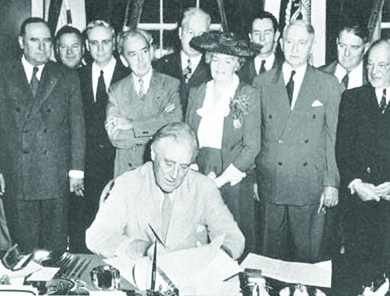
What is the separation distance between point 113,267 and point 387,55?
7.22 ft

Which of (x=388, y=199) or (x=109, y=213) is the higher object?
(x=109, y=213)

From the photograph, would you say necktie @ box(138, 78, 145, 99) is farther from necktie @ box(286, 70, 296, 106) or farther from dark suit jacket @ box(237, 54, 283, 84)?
necktie @ box(286, 70, 296, 106)

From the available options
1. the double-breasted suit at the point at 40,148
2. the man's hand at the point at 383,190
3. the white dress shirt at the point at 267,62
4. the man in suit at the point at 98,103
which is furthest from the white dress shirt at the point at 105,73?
the man's hand at the point at 383,190

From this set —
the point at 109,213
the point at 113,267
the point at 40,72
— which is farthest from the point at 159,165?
the point at 40,72

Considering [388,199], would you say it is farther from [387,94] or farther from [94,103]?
[94,103]

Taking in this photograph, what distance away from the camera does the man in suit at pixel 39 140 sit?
3.77 metres

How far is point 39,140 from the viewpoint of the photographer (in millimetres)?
3791

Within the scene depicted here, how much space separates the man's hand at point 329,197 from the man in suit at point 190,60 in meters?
1.15

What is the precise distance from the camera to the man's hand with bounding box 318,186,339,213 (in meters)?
3.62

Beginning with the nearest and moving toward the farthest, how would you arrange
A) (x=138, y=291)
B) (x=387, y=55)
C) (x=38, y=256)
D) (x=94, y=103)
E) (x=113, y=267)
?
1. (x=138, y=291)
2. (x=113, y=267)
3. (x=38, y=256)
4. (x=387, y=55)
5. (x=94, y=103)

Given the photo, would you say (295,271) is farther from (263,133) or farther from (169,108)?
(169,108)

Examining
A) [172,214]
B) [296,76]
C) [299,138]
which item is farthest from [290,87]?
[172,214]

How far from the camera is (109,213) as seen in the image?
2.46m

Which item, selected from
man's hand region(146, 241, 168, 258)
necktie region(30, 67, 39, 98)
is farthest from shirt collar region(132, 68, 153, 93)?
man's hand region(146, 241, 168, 258)
